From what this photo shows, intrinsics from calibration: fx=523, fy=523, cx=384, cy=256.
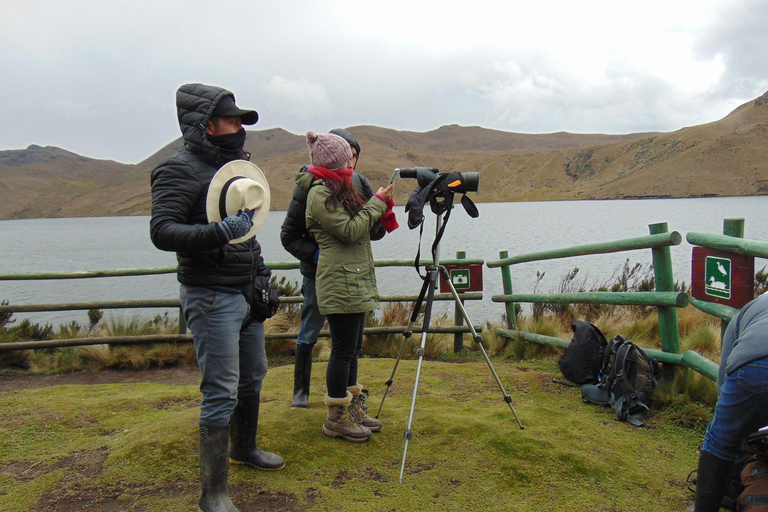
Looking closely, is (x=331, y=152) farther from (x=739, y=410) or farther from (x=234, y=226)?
(x=739, y=410)

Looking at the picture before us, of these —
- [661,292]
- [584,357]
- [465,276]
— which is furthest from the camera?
[465,276]

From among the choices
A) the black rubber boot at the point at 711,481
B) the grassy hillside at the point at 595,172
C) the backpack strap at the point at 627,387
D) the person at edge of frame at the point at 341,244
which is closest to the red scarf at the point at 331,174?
the person at edge of frame at the point at 341,244

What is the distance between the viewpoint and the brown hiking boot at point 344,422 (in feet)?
9.80

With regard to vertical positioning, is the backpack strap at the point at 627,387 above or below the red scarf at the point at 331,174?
below

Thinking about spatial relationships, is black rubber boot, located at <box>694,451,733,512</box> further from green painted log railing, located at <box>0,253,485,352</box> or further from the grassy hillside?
the grassy hillside

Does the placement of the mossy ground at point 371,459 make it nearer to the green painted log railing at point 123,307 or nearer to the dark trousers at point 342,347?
the dark trousers at point 342,347

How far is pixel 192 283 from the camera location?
2.24 metres

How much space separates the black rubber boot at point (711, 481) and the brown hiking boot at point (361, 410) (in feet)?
5.56

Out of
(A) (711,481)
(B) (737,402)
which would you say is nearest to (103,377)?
(A) (711,481)

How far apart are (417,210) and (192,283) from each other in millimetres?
1238

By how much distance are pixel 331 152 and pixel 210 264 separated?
3.00ft

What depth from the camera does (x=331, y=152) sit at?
109 inches

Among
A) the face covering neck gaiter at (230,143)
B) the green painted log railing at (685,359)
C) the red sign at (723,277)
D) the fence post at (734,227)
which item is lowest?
the green painted log railing at (685,359)

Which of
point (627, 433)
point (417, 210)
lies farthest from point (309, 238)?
point (627, 433)
